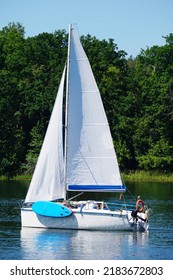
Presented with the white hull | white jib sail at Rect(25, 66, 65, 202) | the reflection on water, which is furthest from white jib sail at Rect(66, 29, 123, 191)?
the reflection on water

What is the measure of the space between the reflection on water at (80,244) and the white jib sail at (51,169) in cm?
208

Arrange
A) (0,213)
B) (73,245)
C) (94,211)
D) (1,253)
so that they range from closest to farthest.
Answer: (1,253), (73,245), (94,211), (0,213)

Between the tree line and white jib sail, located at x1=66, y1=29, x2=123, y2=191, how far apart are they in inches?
1828

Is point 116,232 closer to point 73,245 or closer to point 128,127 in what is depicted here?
point 73,245

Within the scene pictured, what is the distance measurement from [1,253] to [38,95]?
62.8 meters

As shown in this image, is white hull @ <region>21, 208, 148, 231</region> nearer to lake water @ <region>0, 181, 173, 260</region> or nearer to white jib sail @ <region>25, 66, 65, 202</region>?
lake water @ <region>0, 181, 173, 260</region>

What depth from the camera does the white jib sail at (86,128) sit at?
4534cm

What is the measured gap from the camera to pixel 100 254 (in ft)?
122

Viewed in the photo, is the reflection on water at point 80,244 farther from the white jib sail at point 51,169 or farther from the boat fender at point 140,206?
the white jib sail at point 51,169

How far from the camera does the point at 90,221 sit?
4397cm

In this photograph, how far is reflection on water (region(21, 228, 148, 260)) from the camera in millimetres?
36938

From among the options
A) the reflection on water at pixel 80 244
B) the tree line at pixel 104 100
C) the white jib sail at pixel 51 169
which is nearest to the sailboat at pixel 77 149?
the white jib sail at pixel 51 169
